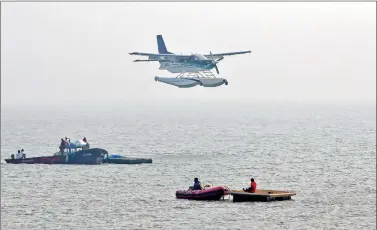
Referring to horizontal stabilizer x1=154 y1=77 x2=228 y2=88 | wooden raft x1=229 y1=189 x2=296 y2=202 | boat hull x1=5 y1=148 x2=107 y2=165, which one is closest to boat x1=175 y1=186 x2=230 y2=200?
wooden raft x1=229 y1=189 x2=296 y2=202

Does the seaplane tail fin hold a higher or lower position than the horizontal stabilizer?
higher

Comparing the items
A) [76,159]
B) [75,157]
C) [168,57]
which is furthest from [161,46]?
[76,159]

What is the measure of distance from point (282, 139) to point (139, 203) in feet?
340

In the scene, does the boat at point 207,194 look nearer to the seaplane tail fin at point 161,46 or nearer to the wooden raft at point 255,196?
the wooden raft at point 255,196

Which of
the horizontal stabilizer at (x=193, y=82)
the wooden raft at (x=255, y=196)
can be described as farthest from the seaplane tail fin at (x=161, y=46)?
the wooden raft at (x=255, y=196)

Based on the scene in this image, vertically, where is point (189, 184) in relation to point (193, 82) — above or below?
below

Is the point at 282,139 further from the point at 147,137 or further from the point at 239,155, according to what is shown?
the point at 239,155

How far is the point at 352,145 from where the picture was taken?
172 m

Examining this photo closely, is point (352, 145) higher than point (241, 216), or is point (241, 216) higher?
point (352, 145)

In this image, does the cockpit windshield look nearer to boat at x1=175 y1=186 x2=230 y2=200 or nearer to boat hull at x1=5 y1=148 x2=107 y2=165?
boat hull at x1=5 y1=148 x2=107 y2=165

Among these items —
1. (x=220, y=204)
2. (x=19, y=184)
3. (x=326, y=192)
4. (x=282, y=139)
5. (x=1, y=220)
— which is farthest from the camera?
(x=282, y=139)

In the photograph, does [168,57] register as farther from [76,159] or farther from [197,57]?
[76,159]

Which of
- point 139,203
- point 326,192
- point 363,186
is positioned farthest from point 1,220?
point 363,186

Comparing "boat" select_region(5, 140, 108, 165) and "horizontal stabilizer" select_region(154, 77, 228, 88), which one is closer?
"horizontal stabilizer" select_region(154, 77, 228, 88)
